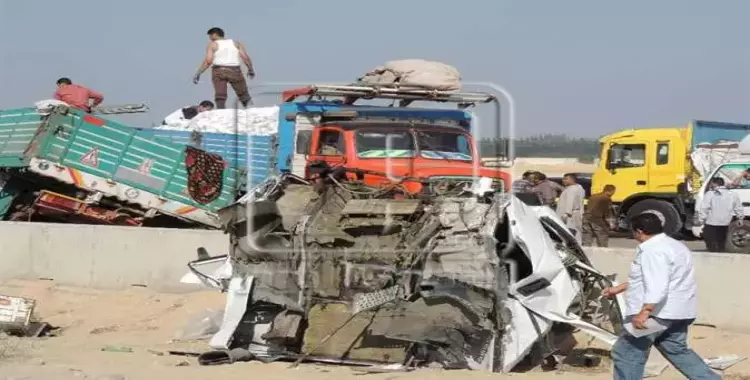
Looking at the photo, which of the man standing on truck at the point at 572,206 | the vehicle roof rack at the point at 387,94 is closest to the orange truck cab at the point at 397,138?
the vehicle roof rack at the point at 387,94

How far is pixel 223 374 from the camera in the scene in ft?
25.4

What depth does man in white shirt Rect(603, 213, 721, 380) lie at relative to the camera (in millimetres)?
6367

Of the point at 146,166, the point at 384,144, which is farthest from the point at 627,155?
the point at 146,166

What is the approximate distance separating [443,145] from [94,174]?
17.7 ft

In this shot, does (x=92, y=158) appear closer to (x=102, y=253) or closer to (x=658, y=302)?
(x=102, y=253)

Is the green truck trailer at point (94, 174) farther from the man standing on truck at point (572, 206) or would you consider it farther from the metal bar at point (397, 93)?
the man standing on truck at point (572, 206)

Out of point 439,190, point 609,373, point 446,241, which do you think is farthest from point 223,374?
point 609,373

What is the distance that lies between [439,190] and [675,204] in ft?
41.5

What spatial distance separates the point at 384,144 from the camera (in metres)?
12.7

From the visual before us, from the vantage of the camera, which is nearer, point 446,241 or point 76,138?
point 446,241

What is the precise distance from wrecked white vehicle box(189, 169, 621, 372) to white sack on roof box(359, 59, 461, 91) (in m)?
5.53

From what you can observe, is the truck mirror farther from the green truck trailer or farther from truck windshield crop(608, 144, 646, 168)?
truck windshield crop(608, 144, 646, 168)

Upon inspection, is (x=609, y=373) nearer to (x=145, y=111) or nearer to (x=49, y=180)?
(x=49, y=180)

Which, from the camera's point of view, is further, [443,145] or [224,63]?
[224,63]
